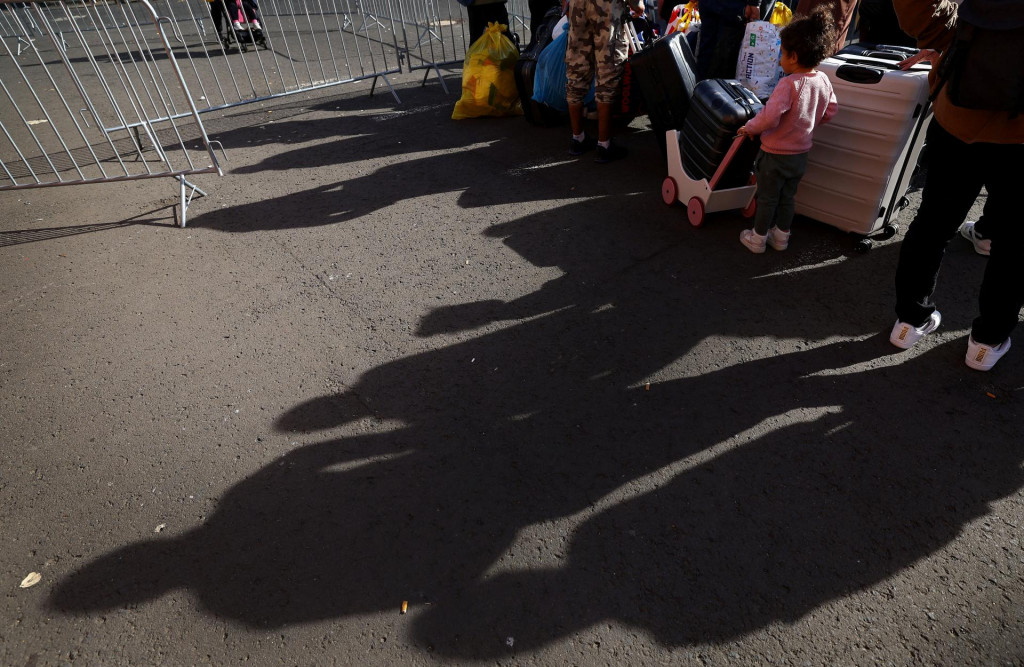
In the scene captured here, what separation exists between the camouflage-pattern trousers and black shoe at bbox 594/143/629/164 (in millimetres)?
480

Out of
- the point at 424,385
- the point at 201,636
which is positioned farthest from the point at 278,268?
→ the point at 201,636

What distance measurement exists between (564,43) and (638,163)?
4.84 feet

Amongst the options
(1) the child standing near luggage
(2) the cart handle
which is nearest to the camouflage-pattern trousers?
(2) the cart handle

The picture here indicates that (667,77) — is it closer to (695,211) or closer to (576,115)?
(576,115)

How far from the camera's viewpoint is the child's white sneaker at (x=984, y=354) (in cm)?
316

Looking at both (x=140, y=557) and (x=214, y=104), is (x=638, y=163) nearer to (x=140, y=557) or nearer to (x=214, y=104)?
(x=140, y=557)

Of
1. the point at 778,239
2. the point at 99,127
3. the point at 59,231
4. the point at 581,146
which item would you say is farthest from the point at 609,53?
the point at 99,127

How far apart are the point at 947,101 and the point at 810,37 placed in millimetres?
1049

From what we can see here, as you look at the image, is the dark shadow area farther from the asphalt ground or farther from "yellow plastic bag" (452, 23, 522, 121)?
"yellow plastic bag" (452, 23, 522, 121)

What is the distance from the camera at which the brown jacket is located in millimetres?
2592

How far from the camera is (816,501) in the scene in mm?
2598

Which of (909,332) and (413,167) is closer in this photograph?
(909,332)

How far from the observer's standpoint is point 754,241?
4.30m

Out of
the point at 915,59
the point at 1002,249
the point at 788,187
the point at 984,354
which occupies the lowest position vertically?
the point at 984,354
